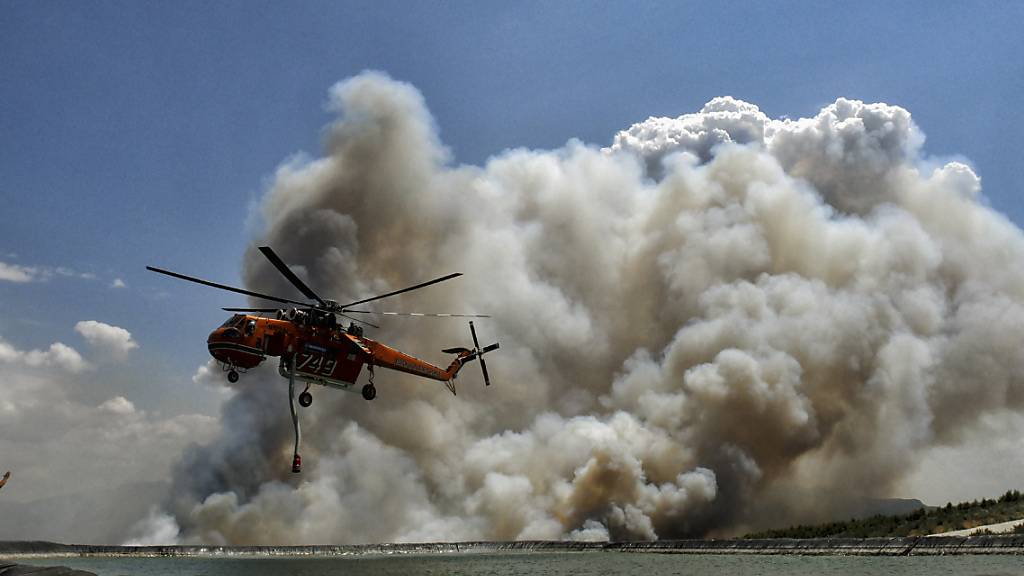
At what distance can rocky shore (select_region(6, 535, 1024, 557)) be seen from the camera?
66500 mm

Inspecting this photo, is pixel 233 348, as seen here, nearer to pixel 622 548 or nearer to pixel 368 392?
pixel 368 392

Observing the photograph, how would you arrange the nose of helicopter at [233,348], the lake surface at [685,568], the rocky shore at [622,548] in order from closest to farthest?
the lake surface at [685,568], the nose of helicopter at [233,348], the rocky shore at [622,548]

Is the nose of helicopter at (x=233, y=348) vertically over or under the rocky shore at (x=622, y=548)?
over

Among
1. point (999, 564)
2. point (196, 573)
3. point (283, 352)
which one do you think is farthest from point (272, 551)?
point (999, 564)

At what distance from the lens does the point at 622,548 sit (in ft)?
341

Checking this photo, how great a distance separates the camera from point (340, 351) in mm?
64750

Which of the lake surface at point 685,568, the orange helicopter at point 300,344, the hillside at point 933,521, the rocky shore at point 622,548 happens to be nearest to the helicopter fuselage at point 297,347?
the orange helicopter at point 300,344

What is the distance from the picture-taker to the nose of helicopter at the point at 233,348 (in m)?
61.5

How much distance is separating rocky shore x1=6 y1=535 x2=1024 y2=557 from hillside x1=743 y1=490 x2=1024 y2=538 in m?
7.83

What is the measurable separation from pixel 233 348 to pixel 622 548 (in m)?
60.3

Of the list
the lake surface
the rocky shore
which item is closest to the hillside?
the rocky shore

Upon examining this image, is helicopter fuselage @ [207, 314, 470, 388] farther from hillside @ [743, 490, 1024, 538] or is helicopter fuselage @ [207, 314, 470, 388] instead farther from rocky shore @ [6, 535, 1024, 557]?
hillside @ [743, 490, 1024, 538]

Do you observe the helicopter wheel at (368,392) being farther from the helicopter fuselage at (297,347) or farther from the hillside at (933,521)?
the hillside at (933,521)

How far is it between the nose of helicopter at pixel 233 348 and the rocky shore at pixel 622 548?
50427 mm
